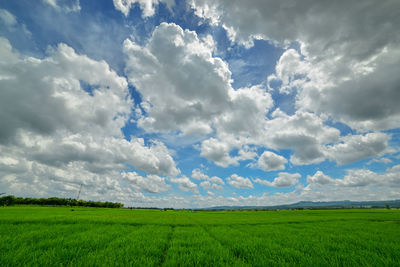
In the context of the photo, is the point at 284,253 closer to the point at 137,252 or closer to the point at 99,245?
the point at 137,252

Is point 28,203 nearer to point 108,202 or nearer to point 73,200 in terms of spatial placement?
point 73,200

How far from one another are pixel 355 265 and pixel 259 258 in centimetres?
278

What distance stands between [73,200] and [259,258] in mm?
145630

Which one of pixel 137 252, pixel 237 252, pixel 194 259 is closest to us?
pixel 194 259

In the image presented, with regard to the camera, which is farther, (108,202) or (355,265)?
(108,202)

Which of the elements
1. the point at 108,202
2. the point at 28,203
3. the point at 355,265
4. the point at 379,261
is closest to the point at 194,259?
the point at 355,265

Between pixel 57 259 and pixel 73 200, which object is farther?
pixel 73 200

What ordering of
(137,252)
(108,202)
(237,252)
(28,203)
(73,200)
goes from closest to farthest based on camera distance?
1. (137,252)
2. (237,252)
3. (28,203)
4. (73,200)
5. (108,202)

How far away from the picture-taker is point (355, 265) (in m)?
5.06

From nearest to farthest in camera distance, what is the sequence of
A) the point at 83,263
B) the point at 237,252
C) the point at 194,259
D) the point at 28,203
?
1. the point at 83,263
2. the point at 194,259
3. the point at 237,252
4. the point at 28,203

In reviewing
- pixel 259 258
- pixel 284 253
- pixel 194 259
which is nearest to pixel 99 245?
pixel 194 259

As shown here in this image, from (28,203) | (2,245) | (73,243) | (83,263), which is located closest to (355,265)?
(83,263)

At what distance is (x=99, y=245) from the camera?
7.26 m

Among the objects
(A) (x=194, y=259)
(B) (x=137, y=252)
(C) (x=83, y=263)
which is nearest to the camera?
(C) (x=83, y=263)
